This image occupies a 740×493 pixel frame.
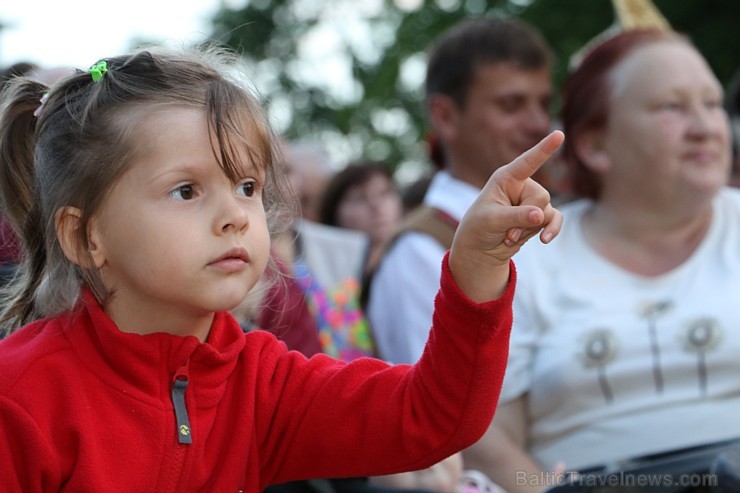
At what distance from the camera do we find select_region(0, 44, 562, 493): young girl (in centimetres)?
136

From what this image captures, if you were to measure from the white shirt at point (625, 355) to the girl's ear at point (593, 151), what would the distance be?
291mm

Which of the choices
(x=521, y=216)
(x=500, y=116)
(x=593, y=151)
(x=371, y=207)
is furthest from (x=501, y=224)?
(x=371, y=207)

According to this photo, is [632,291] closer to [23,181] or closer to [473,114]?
[473,114]

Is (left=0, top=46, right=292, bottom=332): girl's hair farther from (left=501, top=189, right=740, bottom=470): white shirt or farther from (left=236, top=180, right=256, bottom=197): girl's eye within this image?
(left=501, top=189, right=740, bottom=470): white shirt

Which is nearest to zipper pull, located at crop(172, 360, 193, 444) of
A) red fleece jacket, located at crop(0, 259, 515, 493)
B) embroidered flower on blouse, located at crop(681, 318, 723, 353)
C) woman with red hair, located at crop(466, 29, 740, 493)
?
red fleece jacket, located at crop(0, 259, 515, 493)

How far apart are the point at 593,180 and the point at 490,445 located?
2.83 ft

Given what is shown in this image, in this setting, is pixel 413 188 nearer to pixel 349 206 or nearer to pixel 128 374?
pixel 349 206

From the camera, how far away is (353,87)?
17.6 m

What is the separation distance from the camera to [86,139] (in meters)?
1.47

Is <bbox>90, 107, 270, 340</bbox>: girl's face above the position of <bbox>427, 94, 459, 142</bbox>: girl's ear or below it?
above

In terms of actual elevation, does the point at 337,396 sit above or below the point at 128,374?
below

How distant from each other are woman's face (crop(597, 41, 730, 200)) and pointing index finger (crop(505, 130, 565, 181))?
1.37 meters

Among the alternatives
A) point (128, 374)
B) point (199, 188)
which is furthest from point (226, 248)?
point (128, 374)

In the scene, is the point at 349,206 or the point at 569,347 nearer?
the point at 569,347
